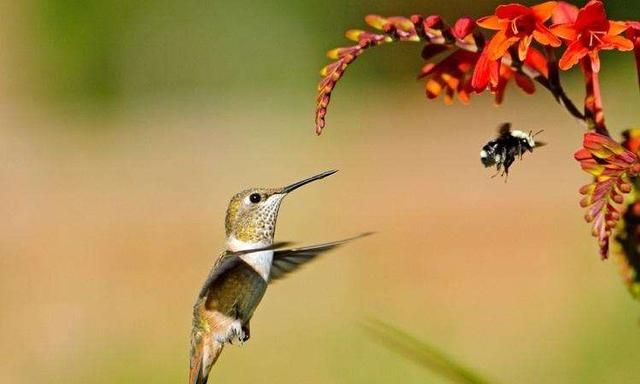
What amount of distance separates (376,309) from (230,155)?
4511 mm

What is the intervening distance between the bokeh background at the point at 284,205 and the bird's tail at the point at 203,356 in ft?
9.58

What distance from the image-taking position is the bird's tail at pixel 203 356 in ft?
7.53

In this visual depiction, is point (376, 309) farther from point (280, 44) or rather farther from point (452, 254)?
point (280, 44)

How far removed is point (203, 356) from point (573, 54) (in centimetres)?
105

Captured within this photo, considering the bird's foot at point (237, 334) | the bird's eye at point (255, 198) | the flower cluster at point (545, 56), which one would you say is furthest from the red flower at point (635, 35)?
the bird's foot at point (237, 334)

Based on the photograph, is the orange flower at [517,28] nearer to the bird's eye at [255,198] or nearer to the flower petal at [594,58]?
the flower petal at [594,58]

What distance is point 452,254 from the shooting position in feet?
26.4

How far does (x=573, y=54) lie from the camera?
1687 millimetres

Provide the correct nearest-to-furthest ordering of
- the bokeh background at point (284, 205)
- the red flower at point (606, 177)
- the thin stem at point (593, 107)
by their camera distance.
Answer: the red flower at point (606, 177), the thin stem at point (593, 107), the bokeh background at point (284, 205)

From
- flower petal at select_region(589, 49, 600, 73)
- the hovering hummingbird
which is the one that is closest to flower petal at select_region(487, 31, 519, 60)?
flower petal at select_region(589, 49, 600, 73)

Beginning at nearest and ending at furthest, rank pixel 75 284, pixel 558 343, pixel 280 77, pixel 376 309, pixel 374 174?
pixel 558 343 < pixel 376 309 < pixel 75 284 < pixel 374 174 < pixel 280 77

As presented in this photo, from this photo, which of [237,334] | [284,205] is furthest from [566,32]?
[284,205]

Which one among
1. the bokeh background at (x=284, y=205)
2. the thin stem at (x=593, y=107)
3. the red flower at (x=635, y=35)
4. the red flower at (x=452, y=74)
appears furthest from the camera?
the bokeh background at (x=284, y=205)

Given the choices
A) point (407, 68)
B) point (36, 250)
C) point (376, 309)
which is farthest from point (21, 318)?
point (407, 68)
